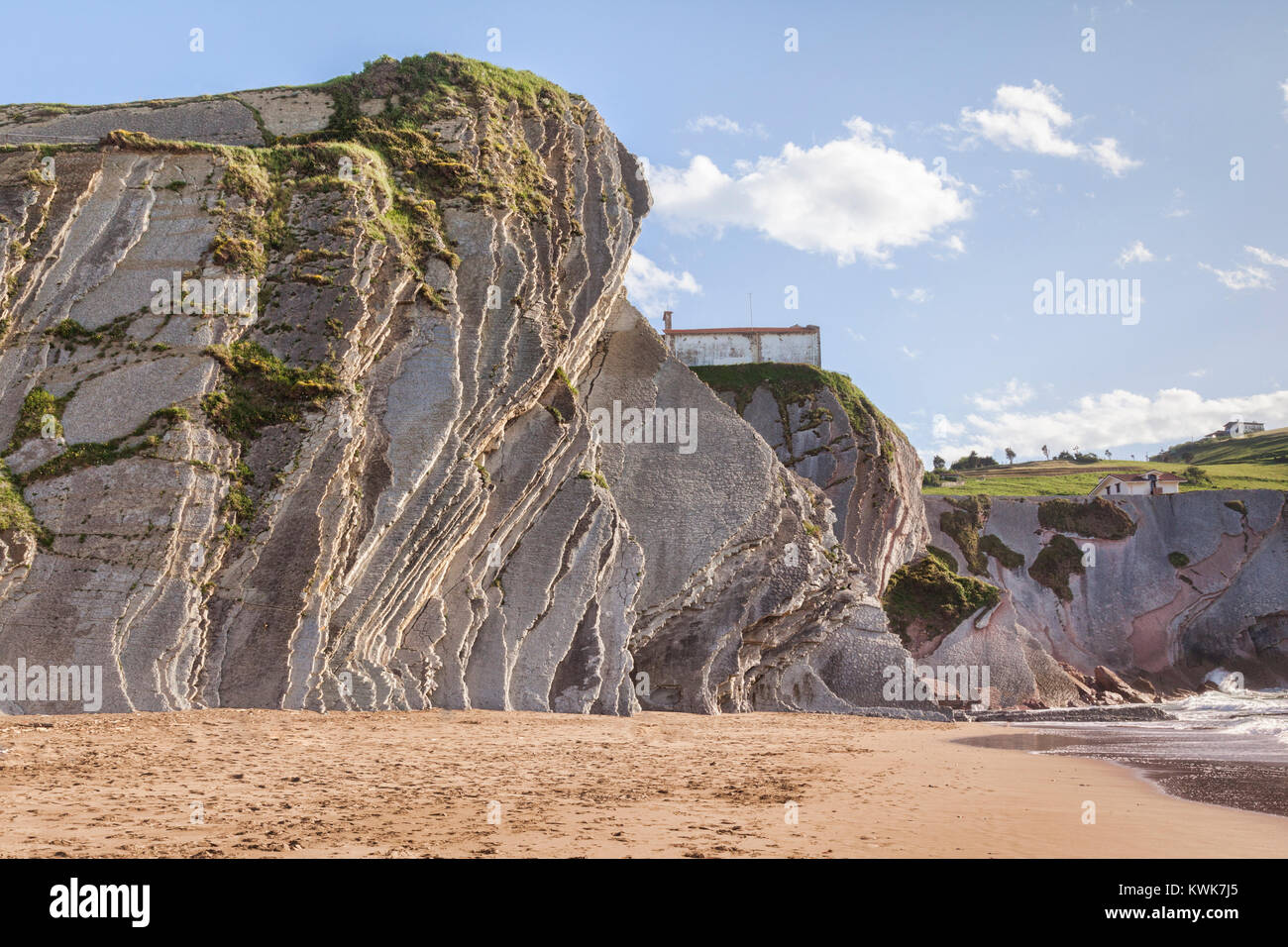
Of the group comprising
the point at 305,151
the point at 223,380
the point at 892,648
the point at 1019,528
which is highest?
the point at 305,151

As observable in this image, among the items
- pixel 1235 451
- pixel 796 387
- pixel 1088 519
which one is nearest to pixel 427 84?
pixel 796 387

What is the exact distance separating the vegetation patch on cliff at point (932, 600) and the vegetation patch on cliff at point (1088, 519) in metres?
17.8

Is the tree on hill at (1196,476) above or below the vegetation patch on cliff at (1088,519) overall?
above

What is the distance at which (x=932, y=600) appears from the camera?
4791 centimetres

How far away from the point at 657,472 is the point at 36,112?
840 inches

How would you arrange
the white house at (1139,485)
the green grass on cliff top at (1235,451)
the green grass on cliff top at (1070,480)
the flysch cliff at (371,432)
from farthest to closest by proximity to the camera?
1. the green grass on cliff top at (1235,451)
2. the green grass on cliff top at (1070,480)
3. the white house at (1139,485)
4. the flysch cliff at (371,432)

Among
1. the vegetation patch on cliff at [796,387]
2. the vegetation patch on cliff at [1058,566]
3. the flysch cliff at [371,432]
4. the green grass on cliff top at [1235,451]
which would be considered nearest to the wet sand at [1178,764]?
the flysch cliff at [371,432]

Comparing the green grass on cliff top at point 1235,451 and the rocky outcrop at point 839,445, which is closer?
the rocky outcrop at point 839,445

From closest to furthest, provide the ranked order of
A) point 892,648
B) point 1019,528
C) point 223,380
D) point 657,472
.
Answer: point 223,380
point 657,472
point 892,648
point 1019,528

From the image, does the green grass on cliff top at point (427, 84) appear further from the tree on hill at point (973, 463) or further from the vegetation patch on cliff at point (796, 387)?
the tree on hill at point (973, 463)

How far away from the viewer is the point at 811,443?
49469 millimetres

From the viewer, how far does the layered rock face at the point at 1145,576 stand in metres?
60.8

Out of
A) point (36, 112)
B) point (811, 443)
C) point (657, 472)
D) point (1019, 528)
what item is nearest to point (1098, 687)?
point (1019, 528)
